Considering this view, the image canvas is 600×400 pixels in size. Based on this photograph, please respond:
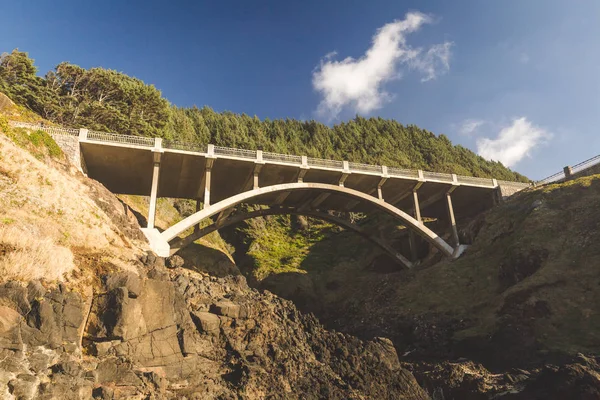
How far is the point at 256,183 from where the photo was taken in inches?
1038

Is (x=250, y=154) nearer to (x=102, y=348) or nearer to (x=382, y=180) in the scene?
(x=382, y=180)

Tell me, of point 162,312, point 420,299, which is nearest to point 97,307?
point 162,312

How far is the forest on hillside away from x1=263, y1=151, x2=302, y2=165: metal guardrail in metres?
12.8

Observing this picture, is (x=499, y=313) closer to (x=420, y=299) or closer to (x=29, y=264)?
(x=420, y=299)

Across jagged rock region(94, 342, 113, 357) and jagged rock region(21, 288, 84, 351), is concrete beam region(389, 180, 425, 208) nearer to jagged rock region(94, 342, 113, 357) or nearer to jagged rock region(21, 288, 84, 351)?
jagged rock region(94, 342, 113, 357)

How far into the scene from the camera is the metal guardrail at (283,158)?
26711 millimetres

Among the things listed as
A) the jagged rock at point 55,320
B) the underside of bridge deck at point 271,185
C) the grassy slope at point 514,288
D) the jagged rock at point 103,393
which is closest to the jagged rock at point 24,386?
the jagged rock at point 55,320

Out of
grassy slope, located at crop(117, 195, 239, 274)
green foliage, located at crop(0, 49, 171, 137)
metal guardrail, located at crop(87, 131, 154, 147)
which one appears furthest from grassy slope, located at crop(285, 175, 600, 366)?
green foliage, located at crop(0, 49, 171, 137)

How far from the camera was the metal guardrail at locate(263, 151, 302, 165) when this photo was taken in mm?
26711

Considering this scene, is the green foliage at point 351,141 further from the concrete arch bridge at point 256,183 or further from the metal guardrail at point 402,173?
the metal guardrail at point 402,173

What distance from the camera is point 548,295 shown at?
61.5 ft

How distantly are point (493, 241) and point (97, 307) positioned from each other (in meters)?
25.5

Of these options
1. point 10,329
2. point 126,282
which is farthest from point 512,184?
point 10,329

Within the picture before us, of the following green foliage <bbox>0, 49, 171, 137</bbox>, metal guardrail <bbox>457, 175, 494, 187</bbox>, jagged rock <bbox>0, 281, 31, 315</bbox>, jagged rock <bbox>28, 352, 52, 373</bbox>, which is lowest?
jagged rock <bbox>28, 352, 52, 373</bbox>
